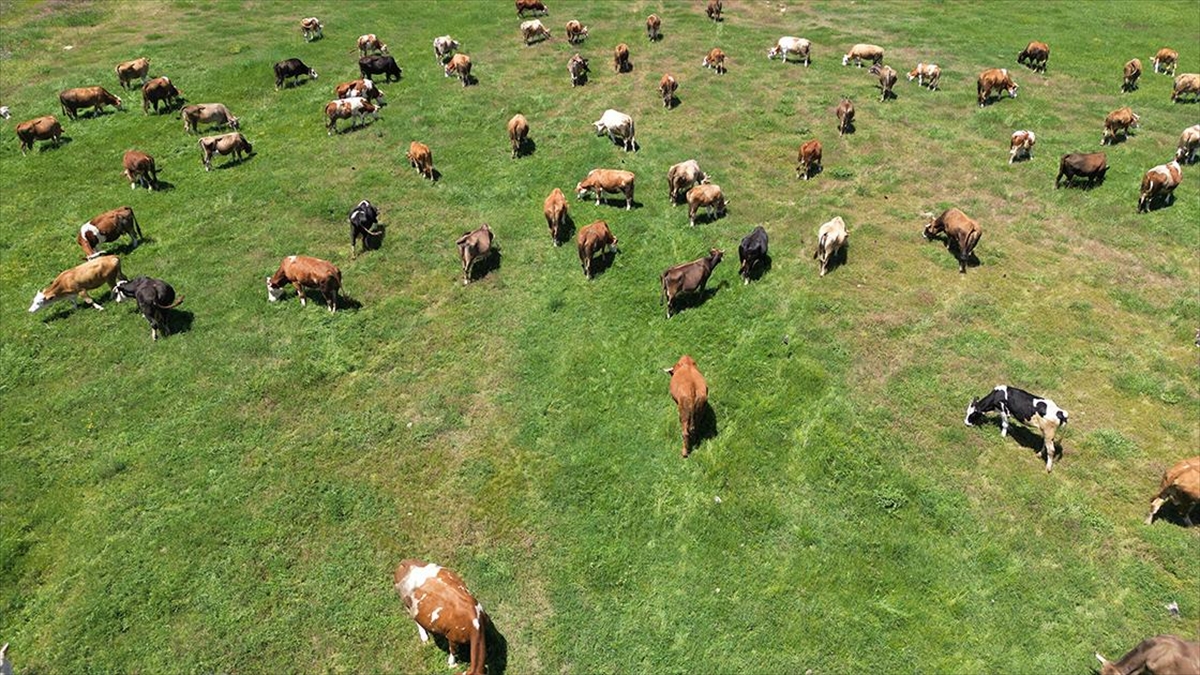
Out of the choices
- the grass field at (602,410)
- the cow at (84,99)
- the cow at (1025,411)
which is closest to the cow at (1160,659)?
the grass field at (602,410)

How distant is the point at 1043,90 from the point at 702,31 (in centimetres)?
1738

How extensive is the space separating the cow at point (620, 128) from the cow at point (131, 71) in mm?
22140

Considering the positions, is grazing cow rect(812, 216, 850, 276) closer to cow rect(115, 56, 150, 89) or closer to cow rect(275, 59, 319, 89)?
cow rect(275, 59, 319, 89)

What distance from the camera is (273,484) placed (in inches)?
516

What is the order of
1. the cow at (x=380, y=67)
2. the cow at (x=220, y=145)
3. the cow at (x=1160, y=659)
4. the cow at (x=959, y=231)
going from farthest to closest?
the cow at (x=380, y=67), the cow at (x=220, y=145), the cow at (x=959, y=231), the cow at (x=1160, y=659)

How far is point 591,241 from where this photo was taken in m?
17.6

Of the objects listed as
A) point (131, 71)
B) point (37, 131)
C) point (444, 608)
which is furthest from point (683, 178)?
point (131, 71)

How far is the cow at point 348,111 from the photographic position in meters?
25.6

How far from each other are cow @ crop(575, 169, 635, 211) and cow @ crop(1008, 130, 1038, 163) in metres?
14.1

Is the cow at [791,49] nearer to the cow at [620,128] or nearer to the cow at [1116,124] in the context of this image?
the cow at [620,128]

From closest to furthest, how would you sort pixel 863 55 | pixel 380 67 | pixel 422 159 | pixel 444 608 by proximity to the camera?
pixel 444 608 < pixel 422 159 < pixel 380 67 < pixel 863 55

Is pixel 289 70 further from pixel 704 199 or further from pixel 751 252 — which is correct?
pixel 751 252

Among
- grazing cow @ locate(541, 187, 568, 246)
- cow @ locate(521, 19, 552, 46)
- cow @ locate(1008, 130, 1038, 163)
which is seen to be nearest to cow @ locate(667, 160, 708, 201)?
grazing cow @ locate(541, 187, 568, 246)

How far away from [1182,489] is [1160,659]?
3868 mm
